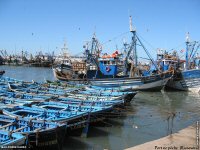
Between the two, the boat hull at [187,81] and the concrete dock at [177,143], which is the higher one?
the boat hull at [187,81]

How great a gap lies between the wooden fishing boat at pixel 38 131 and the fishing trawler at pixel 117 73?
1854 centimetres

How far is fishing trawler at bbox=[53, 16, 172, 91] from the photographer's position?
29.3m

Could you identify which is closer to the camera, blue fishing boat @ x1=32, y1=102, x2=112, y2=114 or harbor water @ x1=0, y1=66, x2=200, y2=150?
harbor water @ x1=0, y1=66, x2=200, y2=150

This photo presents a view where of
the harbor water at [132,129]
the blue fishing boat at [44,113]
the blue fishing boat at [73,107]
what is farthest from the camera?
the blue fishing boat at [73,107]

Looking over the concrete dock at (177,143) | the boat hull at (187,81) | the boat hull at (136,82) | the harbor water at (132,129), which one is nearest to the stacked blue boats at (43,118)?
the harbor water at (132,129)

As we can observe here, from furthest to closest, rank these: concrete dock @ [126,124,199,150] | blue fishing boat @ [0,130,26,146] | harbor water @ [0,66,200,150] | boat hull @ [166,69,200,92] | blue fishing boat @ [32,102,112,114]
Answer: boat hull @ [166,69,200,92] → blue fishing boat @ [32,102,112,114] → harbor water @ [0,66,200,150] → concrete dock @ [126,124,199,150] → blue fishing boat @ [0,130,26,146]

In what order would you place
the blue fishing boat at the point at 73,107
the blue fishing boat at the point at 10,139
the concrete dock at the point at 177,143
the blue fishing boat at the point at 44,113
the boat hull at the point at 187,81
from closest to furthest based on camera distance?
the blue fishing boat at the point at 10,139
the concrete dock at the point at 177,143
the blue fishing boat at the point at 44,113
the blue fishing boat at the point at 73,107
the boat hull at the point at 187,81

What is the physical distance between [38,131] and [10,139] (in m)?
0.89

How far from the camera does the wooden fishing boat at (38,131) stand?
29.9 feet

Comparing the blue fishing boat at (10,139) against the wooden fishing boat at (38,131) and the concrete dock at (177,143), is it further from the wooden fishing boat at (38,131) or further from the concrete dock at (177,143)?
the concrete dock at (177,143)

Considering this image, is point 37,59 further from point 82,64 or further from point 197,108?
point 197,108

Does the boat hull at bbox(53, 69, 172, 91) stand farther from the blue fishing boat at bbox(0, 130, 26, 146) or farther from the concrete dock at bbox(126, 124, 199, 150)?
the blue fishing boat at bbox(0, 130, 26, 146)

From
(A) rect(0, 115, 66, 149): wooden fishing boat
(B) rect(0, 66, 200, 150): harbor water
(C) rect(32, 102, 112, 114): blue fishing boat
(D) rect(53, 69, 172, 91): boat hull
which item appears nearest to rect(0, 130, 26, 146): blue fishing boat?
(A) rect(0, 115, 66, 149): wooden fishing boat

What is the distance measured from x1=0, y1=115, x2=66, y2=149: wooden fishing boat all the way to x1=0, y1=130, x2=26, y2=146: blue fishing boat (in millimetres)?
185
